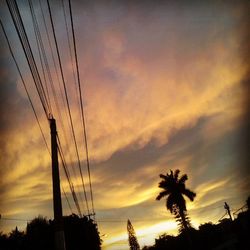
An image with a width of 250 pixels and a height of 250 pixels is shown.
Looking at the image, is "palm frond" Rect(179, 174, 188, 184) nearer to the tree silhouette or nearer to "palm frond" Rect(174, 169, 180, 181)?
"palm frond" Rect(174, 169, 180, 181)

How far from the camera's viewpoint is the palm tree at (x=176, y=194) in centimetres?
4631

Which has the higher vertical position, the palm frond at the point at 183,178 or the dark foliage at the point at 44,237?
the palm frond at the point at 183,178

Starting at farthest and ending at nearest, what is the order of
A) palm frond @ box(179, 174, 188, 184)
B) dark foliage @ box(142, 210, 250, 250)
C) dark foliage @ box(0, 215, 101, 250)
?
palm frond @ box(179, 174, 188, 184) → dark foliage @ box(0, 215, 101, 250) → dark foliage @ box(142, 210, 250, 250)

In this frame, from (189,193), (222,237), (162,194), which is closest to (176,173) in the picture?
(189,193)

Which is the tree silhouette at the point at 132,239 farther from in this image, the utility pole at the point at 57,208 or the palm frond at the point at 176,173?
the utility pole at the point at 57,208

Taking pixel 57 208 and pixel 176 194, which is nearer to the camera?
pixel 57 208

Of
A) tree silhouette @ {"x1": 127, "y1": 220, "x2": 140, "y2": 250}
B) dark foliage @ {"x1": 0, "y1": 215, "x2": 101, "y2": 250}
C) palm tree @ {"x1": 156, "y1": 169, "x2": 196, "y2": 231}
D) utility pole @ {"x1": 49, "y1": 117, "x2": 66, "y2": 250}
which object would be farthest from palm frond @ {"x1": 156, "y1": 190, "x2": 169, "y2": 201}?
tree silhouette @ {"x1": 127, "y1": 220, "x2": 140, "y2": 250}

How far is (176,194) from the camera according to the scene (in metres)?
47.0

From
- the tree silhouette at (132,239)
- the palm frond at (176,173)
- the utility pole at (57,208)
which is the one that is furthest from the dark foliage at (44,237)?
the tree silhouette at (132,239)

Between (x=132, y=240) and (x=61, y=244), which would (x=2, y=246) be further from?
(x=132, y=240)

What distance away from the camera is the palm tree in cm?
4631

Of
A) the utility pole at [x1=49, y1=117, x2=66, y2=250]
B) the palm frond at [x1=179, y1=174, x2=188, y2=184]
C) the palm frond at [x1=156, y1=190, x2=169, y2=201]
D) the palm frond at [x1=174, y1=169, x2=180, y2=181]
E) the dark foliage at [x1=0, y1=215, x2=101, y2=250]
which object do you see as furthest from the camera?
the palm frond at [x1=174, y1=169, x2=180, y2=181]

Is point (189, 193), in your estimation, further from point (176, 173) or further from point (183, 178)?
point (176, 173)

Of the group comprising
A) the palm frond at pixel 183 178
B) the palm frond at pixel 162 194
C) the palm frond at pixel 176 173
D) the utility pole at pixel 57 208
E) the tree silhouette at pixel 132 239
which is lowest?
the utility pole at pixel 57 208
